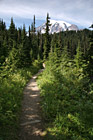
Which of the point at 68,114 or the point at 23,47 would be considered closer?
the point at 68,114

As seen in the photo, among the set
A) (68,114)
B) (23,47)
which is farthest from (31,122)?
(23,47)

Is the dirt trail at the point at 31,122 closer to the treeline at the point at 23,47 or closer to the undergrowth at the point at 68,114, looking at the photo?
the undergrowth at the point at 68,114

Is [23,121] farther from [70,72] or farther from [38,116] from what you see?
[70,72]

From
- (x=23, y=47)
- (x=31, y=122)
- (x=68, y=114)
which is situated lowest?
(x=31, y=122)

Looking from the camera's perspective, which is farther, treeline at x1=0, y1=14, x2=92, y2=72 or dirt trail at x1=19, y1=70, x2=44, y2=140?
treeline at x1=0, y1=14, x2=92, y2=72

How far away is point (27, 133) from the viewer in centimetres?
470

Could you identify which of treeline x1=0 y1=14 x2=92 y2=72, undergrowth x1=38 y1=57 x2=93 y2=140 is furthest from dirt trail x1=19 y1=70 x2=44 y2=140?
treeline x1=0 y1=14 x2=92 y2=72

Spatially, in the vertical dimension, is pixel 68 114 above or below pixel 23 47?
below

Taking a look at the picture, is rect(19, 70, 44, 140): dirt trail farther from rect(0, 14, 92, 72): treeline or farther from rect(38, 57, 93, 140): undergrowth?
rect(0, 14, 92, 72): treeline

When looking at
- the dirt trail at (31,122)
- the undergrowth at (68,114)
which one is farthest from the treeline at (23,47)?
the undergrowth at (68,114)

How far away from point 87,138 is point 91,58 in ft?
36.3

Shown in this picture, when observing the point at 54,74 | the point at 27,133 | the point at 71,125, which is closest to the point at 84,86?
the point at 54,74

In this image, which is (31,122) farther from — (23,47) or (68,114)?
(23,47)

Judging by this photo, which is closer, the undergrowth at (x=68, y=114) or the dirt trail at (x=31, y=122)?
the undergrowth at (x=68, y=114)
